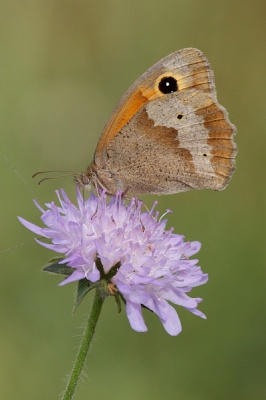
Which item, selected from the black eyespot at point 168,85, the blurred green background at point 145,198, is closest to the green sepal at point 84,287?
the black eyespot at point 168,85

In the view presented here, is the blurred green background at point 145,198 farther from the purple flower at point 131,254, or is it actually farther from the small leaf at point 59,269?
the small leaf at point 59,269

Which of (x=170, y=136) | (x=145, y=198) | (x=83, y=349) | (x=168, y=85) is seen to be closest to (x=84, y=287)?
(x=83, y=349)

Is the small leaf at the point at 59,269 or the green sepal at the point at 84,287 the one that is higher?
the small leaf at the point at 59,269

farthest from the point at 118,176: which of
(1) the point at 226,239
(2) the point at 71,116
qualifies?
(2) the point at 71,116

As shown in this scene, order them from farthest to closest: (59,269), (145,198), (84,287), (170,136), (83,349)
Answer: (145,198) < (170,136) < (59,269) < (84,287) < (83,349)

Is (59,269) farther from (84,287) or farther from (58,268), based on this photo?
(84,287)

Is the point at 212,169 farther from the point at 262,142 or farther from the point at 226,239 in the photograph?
the point at 262,142
